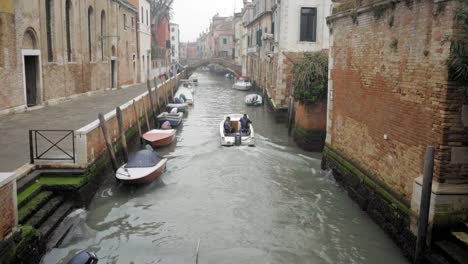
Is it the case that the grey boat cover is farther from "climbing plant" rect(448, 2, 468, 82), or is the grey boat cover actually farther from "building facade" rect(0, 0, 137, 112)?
"climbing plant" rect(448, 2, 468, 82)

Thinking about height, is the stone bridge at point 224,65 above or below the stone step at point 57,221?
above

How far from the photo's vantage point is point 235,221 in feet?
30.8

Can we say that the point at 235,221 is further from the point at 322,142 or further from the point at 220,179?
the point at 322,142

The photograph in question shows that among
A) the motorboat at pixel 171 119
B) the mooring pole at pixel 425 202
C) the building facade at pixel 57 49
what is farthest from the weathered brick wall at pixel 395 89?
the motorboat at pixel 171 119

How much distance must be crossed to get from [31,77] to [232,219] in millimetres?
11178

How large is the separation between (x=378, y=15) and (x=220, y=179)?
586 centimetres

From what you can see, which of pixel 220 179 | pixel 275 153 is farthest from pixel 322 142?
pixel 220 179

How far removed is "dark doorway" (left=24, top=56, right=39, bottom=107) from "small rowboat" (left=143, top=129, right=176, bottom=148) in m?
4.49

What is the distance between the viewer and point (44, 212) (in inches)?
317

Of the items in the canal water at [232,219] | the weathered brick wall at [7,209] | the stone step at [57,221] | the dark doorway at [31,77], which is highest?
the dark doorway at [31,77]

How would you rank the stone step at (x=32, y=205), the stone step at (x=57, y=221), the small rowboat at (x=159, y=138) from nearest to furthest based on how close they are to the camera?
1. the stone step at (x=32, y=205)
2. the stone step at (x=57, y=221)
3. the small rowboat at (x=159, y=138)

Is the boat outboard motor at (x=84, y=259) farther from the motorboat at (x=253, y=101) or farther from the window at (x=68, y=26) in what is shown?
the motorboat at (x=253, y=101)

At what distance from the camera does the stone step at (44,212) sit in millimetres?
7550

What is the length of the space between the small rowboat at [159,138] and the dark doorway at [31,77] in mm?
4488
